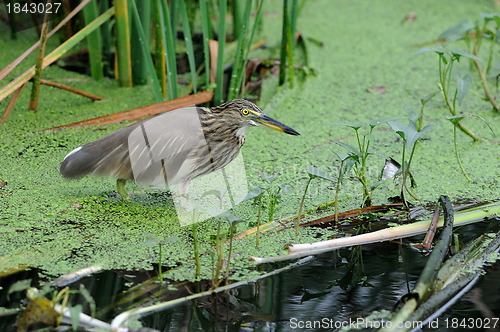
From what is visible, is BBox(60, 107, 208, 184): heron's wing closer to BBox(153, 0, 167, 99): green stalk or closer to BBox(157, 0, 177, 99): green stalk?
BBox(157, 0, 177, 99): green stalk

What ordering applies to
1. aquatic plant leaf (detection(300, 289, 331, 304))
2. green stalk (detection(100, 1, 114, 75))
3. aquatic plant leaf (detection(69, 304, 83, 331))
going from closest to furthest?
aquatic plant leaf (detection(69, 304, 83, 331)) → aquatic plant leaf (detection(300, 289, 331, 304)) → green stalk (detection(100, 1, 114, 75))

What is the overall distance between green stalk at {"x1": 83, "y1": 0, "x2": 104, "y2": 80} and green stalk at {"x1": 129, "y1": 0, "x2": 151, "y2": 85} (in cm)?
23

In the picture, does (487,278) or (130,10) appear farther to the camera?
(130,10)

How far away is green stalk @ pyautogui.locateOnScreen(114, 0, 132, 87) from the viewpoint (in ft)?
12.5

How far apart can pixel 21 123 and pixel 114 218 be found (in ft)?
4.32

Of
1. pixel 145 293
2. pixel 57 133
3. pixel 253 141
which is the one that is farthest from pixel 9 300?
pixel 253 141

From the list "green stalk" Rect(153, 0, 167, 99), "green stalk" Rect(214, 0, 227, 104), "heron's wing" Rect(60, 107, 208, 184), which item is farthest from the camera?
"green stalk" Rect(153, 0, 167, 99)

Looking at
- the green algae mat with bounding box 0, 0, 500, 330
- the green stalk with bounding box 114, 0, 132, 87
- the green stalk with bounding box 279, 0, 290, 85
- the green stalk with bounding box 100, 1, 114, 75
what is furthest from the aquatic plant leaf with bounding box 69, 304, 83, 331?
the green stalk with bounding box 100, 1, 114, 75

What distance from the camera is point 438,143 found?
3.68 m

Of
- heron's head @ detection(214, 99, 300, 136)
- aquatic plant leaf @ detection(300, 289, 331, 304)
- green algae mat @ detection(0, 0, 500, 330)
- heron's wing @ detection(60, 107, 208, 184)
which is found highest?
heron's head @ detection(214, 99, 300, 136)

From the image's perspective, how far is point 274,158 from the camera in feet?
11.4

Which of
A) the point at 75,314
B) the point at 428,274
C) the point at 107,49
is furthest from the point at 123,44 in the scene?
the point at 428,274

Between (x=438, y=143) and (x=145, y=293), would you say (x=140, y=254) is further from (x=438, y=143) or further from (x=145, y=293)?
(x=438, y=143)

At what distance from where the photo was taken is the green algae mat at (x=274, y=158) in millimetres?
2531
